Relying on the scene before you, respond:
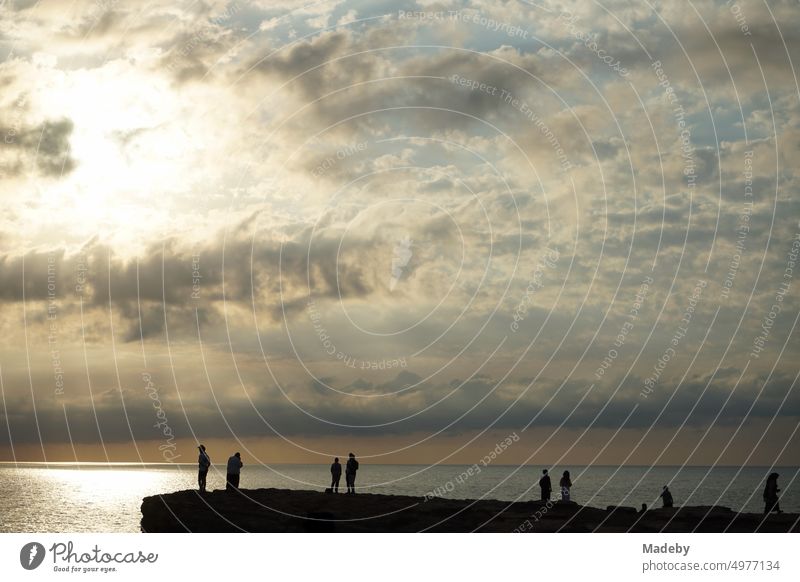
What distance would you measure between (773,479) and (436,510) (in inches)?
646

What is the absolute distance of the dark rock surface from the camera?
3900 cm

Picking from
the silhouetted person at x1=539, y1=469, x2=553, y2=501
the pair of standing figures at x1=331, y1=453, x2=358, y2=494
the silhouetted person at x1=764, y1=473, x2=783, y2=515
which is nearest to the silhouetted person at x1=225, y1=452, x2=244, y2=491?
the pair of standing figures at x1=331, y1=453, x2=358, y2=494

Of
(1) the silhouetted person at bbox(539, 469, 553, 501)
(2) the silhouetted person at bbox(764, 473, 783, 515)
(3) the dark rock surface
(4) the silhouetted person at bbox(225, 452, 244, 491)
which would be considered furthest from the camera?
(1) the silhouetted person at bbox(539, 469, 553, 501)

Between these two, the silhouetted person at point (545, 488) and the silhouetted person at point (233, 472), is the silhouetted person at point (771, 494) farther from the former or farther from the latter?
the silhouetted person at point (233, 472)

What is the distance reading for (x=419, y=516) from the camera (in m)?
41.6

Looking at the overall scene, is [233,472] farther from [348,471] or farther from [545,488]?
[545,488]

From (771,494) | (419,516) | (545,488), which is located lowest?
(419,516)

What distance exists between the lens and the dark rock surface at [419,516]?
3900 centimetres

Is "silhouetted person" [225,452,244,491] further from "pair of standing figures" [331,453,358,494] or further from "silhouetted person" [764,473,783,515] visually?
"silhouetted person" [764,473,783,515]

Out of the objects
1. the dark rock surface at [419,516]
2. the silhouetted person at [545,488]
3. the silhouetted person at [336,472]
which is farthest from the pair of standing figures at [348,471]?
the silhouetted person at [545,488]

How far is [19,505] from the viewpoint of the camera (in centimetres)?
18475

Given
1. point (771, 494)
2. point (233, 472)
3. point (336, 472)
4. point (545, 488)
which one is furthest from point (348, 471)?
point (771, 494)

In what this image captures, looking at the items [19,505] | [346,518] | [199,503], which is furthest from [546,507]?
[19,505]
